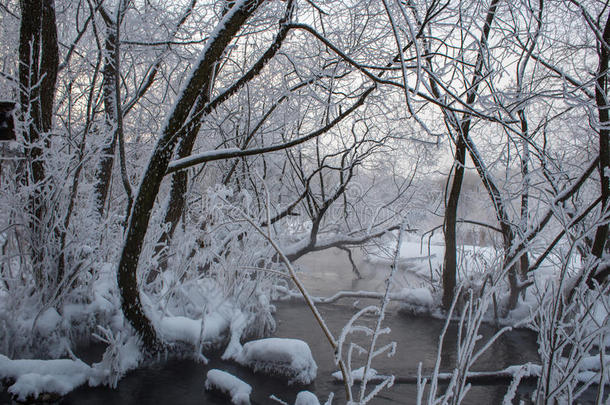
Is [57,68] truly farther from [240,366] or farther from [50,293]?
[240,366]

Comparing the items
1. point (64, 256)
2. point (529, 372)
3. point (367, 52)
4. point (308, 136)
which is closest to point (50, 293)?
point (64, 256)

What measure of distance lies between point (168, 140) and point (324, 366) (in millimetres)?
3765

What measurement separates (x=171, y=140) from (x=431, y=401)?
Answer: 9.93ft

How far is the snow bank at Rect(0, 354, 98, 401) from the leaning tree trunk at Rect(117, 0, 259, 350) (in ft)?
3.44

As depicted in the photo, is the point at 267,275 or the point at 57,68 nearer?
the point at 57,68

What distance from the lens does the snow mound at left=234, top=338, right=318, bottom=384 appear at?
16.1 ft

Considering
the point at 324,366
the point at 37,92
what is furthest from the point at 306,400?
the point at 37,92

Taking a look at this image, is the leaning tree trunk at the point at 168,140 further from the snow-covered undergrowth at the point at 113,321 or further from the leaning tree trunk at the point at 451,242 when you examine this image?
the leaning tree trunk at the point at 451,242

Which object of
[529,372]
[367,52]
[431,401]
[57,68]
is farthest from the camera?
[367,52]

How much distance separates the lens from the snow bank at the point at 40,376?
3828mm

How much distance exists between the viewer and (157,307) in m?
5.26

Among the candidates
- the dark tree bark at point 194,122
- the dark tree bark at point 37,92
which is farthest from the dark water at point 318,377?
the dark tree bark at point 37,92

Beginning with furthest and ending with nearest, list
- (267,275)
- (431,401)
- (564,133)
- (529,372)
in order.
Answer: (564,133) < (267,275) < (529,372) < (431,401)

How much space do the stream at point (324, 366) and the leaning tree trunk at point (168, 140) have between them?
126 centimetres
